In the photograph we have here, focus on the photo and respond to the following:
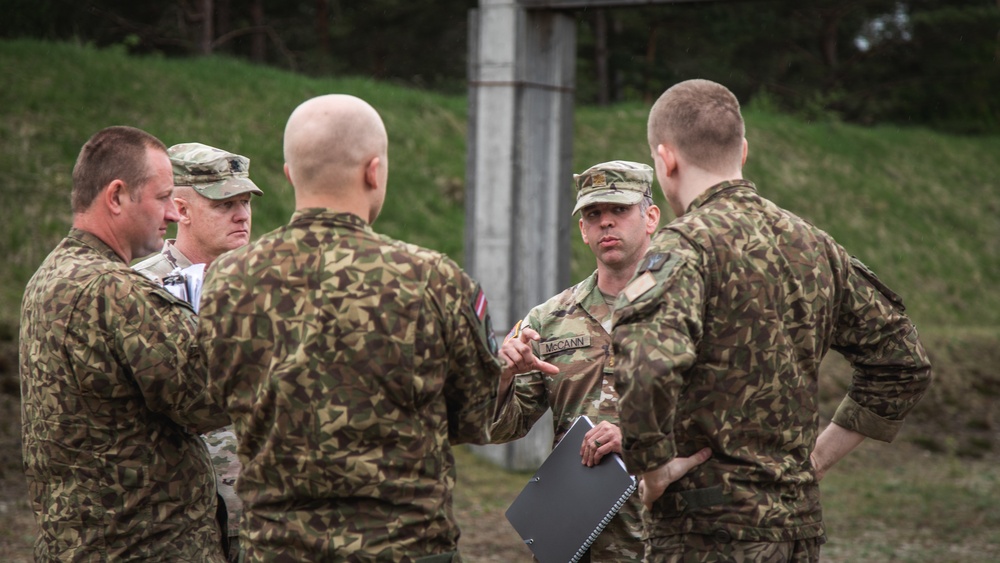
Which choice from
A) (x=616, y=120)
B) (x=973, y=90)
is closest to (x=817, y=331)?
(x=616, y=120)

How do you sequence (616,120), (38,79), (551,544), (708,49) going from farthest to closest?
(708,49), (616,120), (38,79), (551,544)

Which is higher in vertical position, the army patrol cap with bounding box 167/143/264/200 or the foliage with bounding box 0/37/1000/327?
the army patrol cap with bounding box 167/143/264/200

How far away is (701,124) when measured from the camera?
290cm

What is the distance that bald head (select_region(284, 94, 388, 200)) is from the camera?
2.58 m

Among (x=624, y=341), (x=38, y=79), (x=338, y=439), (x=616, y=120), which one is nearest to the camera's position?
(x=338, y=439)

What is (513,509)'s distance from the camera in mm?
3482

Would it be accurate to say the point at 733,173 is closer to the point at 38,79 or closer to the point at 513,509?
the point at 513,509

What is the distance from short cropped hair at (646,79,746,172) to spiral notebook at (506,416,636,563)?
0.97m

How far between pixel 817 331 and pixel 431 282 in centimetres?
109

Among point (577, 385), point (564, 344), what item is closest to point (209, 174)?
point (564, 344)

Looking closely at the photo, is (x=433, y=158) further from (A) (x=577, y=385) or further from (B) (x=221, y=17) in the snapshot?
(A) (x=577, y=385)

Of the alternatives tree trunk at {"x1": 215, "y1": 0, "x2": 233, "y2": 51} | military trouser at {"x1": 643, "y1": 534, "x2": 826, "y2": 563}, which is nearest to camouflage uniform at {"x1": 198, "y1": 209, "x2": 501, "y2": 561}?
military trouser at {"x1": 643, "y1": 534, "x2": 826, "y2": 563}

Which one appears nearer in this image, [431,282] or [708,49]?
[431,282]

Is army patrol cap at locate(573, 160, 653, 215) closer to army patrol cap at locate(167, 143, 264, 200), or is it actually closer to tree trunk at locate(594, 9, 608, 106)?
army patrol cap at locate(167, 143, 264, 200)
